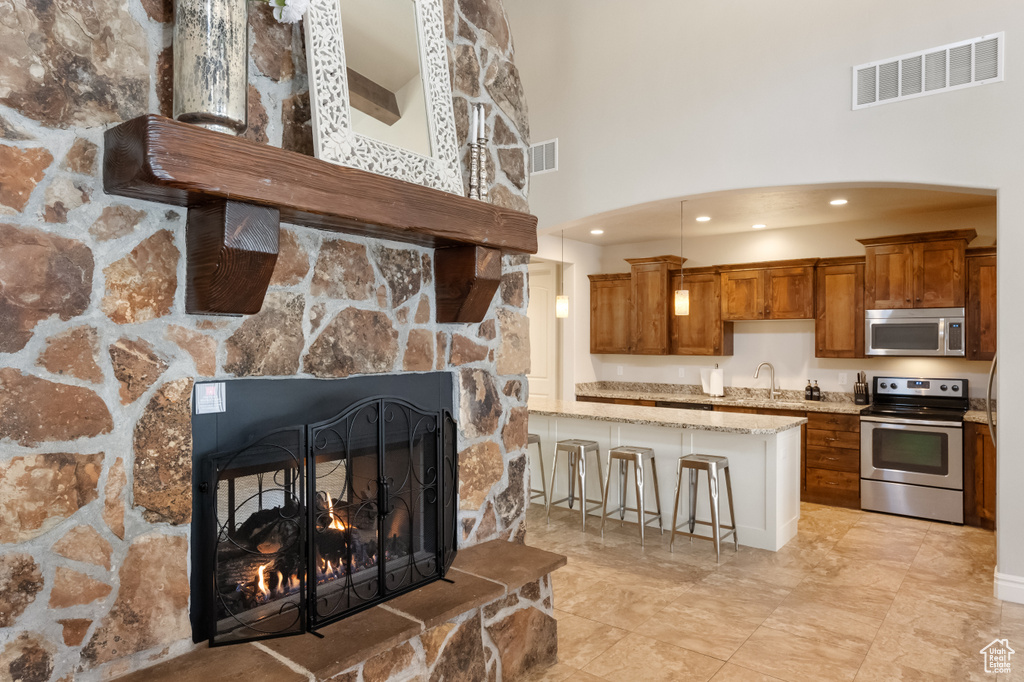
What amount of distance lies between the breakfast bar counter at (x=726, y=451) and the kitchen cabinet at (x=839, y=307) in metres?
1.75

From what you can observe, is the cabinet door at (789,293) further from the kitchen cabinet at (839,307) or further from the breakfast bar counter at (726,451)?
the breakfast bar counter at (726,451)

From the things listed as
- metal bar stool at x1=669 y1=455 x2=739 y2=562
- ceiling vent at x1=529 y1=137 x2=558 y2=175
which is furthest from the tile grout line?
ceiling vent at x1=529 y1=137 x2=558 y2=175

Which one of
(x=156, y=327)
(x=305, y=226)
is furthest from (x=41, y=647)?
(x=305, y=226)

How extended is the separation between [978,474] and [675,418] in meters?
2.57

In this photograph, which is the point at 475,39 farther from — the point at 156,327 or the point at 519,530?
the point at 519,530

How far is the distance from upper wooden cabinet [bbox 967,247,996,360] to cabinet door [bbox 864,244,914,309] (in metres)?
0.44

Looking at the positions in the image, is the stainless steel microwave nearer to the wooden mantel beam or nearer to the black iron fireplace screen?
the black iron fireplace screen

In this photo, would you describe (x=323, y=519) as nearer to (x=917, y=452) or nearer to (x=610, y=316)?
(x=917, y=452)

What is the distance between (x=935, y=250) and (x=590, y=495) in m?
3.63

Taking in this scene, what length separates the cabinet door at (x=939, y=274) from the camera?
204 inches

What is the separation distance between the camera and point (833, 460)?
18.3ft

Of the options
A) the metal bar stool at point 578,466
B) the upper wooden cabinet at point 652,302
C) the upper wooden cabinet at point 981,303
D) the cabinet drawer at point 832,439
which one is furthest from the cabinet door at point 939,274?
the metal bar stool at point 578,466

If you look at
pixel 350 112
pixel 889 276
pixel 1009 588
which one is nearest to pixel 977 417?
pixel 889 276

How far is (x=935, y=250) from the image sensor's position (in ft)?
17.3
